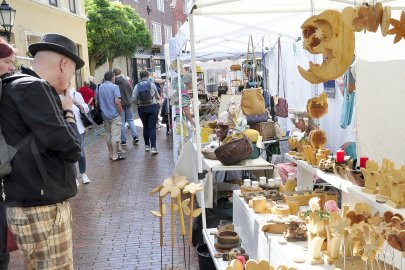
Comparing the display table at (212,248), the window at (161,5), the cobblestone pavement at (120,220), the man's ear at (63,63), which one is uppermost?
the window at (161,5)

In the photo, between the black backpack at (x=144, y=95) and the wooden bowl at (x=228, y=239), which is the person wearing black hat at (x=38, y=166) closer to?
the wooden bowl at (x=228, y=239)

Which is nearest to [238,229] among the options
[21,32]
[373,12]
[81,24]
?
[373,12]

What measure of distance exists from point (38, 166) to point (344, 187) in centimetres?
170

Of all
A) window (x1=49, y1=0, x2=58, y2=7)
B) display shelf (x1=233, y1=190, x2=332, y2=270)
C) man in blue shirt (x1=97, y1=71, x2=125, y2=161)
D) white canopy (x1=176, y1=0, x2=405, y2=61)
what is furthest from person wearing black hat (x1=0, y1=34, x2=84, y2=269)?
window (x1=49, y1=0, x2=58, y2=7)

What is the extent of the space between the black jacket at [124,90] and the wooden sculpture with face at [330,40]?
23.8 feet

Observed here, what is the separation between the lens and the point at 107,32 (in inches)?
850

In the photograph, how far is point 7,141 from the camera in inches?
82.7

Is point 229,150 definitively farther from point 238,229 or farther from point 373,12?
point 373,12

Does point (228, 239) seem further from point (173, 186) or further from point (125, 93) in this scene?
point (125, 93)

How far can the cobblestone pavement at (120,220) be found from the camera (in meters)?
3.84

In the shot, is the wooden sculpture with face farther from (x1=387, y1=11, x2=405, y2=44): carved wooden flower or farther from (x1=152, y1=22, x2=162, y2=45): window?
(x1=152, y1=22, x2=162, y2=45): window

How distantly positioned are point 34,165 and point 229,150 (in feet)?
7.05

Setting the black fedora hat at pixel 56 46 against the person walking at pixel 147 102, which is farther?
the person walking at pixel 147 102

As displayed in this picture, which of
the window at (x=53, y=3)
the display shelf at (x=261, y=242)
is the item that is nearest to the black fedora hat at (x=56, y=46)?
the display shelf at (x=261, y=242)
